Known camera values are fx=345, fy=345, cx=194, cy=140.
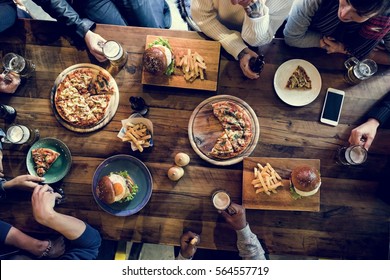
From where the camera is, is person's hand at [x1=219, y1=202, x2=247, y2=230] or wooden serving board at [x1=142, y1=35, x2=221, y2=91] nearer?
person's hand at [x1=219, y1=202, x2=247, y2=230]

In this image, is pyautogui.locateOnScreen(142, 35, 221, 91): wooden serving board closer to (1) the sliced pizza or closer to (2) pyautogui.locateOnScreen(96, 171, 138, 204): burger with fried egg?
(1) the sliced pizza

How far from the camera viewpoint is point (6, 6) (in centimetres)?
263

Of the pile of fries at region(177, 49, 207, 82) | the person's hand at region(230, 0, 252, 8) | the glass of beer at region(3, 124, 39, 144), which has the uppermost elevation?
the person's hand at region(230, 0, 252, 8)

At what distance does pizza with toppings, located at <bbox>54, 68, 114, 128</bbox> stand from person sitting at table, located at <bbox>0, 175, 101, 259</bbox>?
526 millimetres

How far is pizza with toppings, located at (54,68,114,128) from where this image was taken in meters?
2.59

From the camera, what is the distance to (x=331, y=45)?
258 cm

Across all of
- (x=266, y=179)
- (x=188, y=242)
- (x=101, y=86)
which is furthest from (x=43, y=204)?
(x=266, y=179)

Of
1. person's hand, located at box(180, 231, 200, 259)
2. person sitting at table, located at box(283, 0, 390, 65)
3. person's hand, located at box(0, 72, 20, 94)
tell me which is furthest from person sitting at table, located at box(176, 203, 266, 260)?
person's hand, located at box(0, 72, 20, 94)

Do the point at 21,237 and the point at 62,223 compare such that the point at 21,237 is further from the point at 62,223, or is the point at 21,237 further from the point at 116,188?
the point at 116,188

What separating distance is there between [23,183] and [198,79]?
1495 mm

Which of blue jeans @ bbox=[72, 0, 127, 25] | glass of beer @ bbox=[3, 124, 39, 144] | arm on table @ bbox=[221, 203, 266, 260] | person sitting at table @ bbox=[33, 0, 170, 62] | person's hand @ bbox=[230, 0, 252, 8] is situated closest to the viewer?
person's hand @ bbox=[230, 0, 252, 8]

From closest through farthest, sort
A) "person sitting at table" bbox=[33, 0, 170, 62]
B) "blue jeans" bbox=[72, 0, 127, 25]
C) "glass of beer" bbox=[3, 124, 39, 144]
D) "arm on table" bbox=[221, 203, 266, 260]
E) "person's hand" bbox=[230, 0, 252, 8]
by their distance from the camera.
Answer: "person's hand" bbox=[230, 0, 252, 8]
"arm on table" bbox=[221, 203, 266, 260]
"glass of beer" bbox=[3, 124, 39, 144]
"person sitting at table" bbox=[33, 0, 170, 62]
"blue jeans" bbox=[72, 0, 127, 25]

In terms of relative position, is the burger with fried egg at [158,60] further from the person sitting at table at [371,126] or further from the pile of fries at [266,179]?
the person sitting at table at [371,126]
